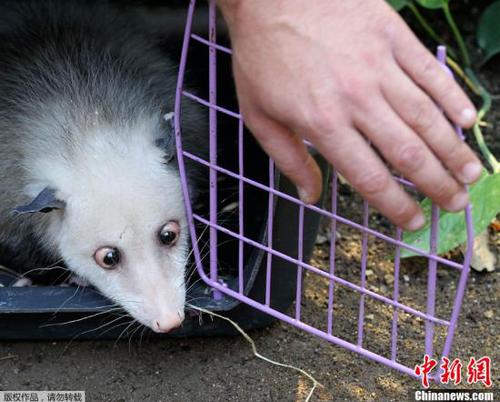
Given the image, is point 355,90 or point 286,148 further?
point 286,148

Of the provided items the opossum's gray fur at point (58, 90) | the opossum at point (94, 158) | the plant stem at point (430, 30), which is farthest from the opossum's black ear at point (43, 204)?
the plant stem at point (430, 30)

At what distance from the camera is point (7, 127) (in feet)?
7.02

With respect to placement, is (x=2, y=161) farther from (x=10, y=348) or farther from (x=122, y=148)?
(x=10, y=348)

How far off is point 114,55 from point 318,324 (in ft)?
2.93

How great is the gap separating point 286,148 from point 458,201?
29 cm

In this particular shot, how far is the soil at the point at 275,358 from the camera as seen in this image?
6.52 feet

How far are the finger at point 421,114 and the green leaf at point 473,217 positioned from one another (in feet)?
1.77

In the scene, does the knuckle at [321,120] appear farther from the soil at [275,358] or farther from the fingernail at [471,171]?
the soil at [275,358]

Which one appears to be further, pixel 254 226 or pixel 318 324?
pixel 254 226

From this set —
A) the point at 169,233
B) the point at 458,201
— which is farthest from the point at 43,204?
the point at 458,201

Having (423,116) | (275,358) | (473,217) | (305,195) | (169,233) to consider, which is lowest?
(275,358)

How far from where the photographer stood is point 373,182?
1292mm

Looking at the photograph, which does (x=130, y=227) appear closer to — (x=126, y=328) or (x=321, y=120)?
(x=126, y=328)

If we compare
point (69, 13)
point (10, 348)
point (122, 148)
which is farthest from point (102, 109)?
point (10, 348)
